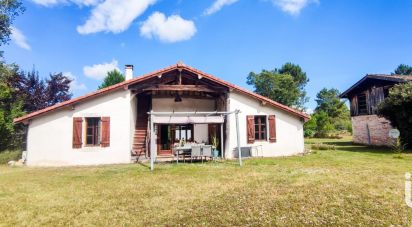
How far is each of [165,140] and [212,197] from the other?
10.1 m

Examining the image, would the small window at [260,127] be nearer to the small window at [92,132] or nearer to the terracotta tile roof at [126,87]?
the terracotta tile roof at [126,87]

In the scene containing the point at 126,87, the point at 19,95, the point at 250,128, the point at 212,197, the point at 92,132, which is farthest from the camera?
the point at 19,95

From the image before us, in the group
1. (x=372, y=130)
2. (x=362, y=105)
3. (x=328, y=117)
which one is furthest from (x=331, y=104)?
(x=372, y=130)

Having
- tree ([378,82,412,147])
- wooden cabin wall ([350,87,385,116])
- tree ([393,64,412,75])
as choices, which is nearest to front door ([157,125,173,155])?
tree ([378,82,412,147])

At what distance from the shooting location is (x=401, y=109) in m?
14.2

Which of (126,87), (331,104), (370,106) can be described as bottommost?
(370,106)

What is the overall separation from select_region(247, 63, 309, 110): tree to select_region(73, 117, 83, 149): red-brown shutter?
39541 mm

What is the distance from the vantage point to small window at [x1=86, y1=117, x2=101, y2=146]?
41.4 ft

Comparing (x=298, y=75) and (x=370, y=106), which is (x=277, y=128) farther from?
(x=298, y=75)

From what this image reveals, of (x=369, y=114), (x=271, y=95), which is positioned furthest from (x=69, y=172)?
(x=271, y=95)

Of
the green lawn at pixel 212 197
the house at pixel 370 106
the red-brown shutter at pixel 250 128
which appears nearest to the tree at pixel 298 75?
the house at pixel 370 106

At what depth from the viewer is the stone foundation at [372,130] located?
17.4 m

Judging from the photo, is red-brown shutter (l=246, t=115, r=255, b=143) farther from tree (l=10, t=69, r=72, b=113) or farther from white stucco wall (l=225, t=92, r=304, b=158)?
tree (l=10, t=69, r=72, b=113)

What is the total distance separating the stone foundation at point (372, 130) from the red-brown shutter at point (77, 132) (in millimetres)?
19146
